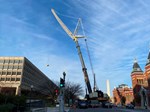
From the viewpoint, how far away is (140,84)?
107 m

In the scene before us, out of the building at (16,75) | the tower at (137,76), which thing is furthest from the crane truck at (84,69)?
the tower at (137,76)

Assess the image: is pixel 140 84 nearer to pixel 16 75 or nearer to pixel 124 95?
pixel 124 95

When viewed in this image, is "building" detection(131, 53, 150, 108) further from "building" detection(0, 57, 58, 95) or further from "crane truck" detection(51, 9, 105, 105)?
"building" detection(0, 57, 58, 95)

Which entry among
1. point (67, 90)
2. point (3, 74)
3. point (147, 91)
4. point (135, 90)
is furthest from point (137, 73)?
point (3, 74)

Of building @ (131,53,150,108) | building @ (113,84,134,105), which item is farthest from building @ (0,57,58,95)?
building @ (113,84,134,105)

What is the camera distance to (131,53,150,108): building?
88562 mm

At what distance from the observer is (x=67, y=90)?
101 m

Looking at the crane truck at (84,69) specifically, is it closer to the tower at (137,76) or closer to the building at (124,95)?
the tower at (137,76)

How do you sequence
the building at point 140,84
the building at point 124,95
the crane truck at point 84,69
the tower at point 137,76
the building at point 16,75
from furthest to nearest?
the building at point 124,95, the tower at point 137,76, the building at point 16,75, the building at point 140,84, the crane truck at point 84,69

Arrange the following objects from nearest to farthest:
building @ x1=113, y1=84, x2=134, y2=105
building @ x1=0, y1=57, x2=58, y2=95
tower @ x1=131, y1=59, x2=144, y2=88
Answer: building @ x1=0, y1=57, x2=58, y2=95
tower @ x1=131, y1=59, x2=144, y2=88
building @ x1=113, y1=84, x2=134, y2=105

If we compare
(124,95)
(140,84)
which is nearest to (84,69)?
(140,84)

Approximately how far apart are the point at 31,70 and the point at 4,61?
18.4m

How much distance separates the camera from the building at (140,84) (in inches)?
3487

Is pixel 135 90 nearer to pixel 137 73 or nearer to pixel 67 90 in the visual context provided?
pixel 137 73
